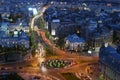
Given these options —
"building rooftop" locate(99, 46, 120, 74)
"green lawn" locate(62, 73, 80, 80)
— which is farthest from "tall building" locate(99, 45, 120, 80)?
"green lawn" locate(62, 73, 80, 80)

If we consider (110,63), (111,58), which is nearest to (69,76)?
(110,63)

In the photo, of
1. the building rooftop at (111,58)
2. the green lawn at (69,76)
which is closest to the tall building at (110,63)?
the building rooftop at (111,58)

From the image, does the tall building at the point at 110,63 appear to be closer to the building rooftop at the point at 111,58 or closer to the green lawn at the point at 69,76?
the building rooftop at the point at 111,58

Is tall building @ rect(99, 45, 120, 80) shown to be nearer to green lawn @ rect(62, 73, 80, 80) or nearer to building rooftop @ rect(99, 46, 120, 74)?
building rooftop @ rect(99, 46, 120, 74)

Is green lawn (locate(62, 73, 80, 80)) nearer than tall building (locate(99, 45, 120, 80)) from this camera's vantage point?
No

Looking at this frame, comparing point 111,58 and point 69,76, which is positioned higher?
point 111,58

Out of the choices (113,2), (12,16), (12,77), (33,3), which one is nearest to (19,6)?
(33,3)

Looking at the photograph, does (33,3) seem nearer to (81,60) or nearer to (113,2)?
(113,2)

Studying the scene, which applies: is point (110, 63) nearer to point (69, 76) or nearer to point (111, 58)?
point (111, 58)
